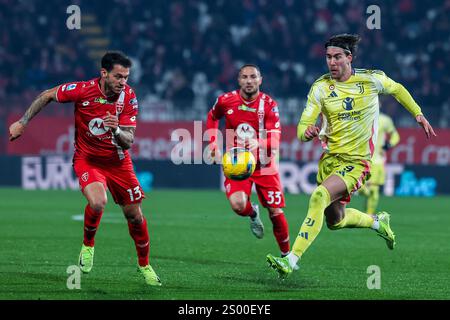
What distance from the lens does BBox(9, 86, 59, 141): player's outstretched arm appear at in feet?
27.1

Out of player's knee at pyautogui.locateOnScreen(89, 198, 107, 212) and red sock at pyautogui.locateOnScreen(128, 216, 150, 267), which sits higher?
player's knee at pyautogui.locateOnScreen(89, 198, 107, 212)

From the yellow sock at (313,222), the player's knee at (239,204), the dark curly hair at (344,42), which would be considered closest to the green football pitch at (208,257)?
the yellow sock at (313,222)

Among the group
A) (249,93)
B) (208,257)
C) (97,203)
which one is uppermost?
(249,93)

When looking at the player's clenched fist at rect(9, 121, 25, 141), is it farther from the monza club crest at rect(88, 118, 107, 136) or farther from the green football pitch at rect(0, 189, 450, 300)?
the green football pitch at rect(0, 189, 450, 300)

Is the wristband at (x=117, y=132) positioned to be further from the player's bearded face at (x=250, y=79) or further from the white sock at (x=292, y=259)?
the player's bearded face at (x=250, y=79)

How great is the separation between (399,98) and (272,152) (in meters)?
1.67

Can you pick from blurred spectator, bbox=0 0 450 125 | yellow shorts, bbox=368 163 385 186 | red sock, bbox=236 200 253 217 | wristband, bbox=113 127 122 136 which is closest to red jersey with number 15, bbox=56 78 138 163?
wristband, bbox=113 127 122 136

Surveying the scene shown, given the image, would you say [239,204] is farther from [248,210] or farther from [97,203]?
[97,203]

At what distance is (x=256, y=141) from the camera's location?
1043cm

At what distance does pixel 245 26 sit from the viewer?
87.1ft

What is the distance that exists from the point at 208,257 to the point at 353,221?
211cm

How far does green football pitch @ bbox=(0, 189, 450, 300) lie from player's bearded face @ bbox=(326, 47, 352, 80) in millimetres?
1917

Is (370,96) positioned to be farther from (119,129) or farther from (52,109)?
(52,109)

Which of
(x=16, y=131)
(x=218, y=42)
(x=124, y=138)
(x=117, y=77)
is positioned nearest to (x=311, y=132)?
(x=124, y=138)
